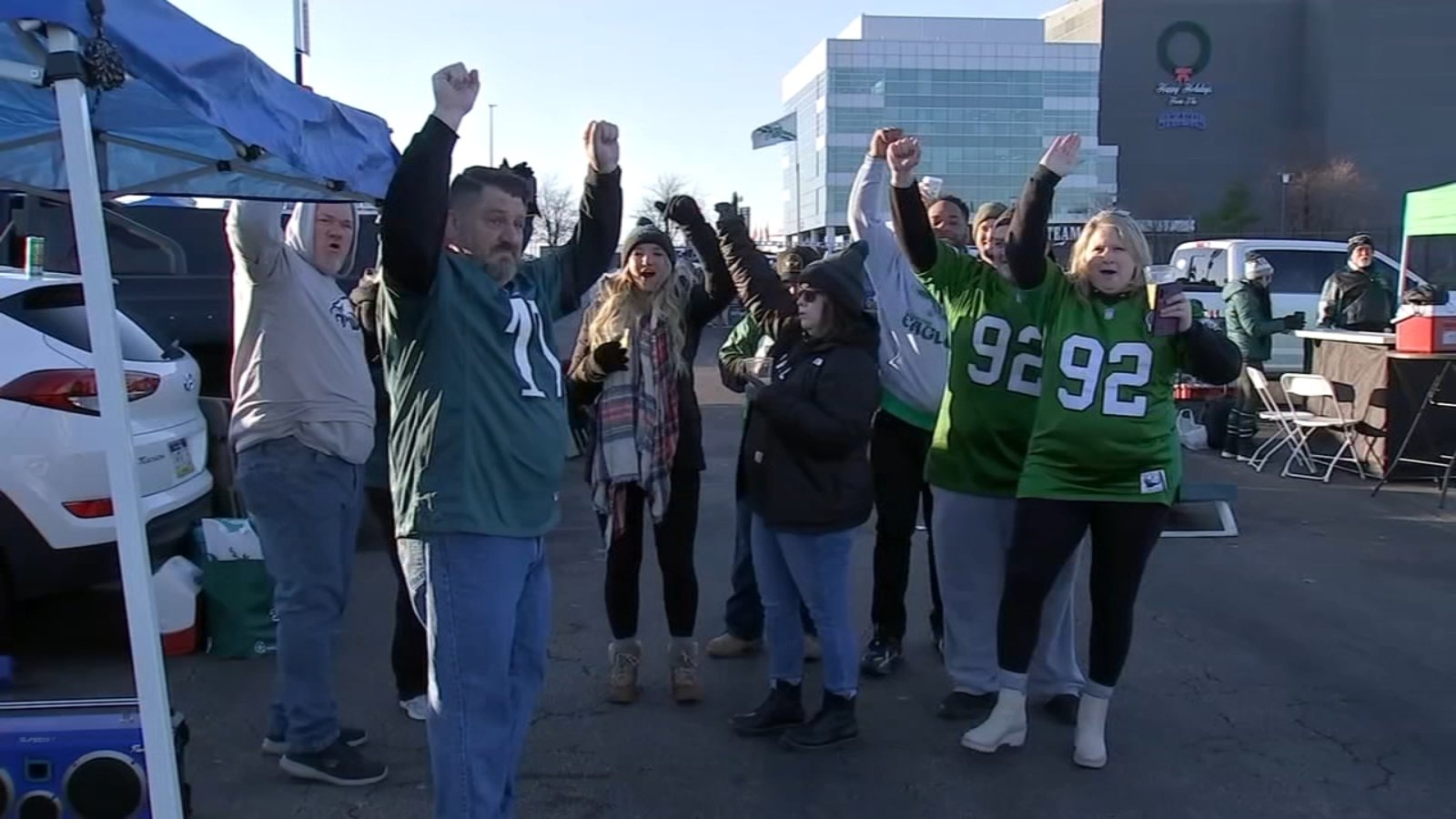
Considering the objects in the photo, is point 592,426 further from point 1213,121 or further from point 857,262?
point 1213,121

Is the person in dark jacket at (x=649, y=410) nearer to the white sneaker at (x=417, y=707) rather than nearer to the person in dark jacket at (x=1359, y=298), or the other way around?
the white sneaker at (x=417, y=707)

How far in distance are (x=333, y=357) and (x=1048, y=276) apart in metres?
2.36

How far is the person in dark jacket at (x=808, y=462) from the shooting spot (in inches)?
167

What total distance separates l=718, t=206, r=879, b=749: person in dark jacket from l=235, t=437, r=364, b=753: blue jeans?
4.54 feet

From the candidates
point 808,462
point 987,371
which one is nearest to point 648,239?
point 808,462

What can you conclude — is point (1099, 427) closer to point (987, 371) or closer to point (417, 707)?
point (987, 371)

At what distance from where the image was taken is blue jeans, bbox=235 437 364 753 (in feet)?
12.7

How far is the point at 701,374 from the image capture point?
63.5 feet

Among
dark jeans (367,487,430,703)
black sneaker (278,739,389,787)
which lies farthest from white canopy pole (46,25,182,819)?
dark jeans (367,487,430,703)

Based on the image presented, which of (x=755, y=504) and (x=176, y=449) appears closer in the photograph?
(x=755, y=504)

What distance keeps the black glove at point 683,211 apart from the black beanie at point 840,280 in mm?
428

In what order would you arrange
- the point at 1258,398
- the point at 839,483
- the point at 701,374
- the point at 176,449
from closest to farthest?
1. the point at 839,483
2. the point at 176,449
3. the point at 1258,398
4. the point at 701,374

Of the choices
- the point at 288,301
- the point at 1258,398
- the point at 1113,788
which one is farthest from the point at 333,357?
the point at 1258,398

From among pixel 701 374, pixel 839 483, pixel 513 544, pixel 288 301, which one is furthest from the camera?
pixel 701 374
